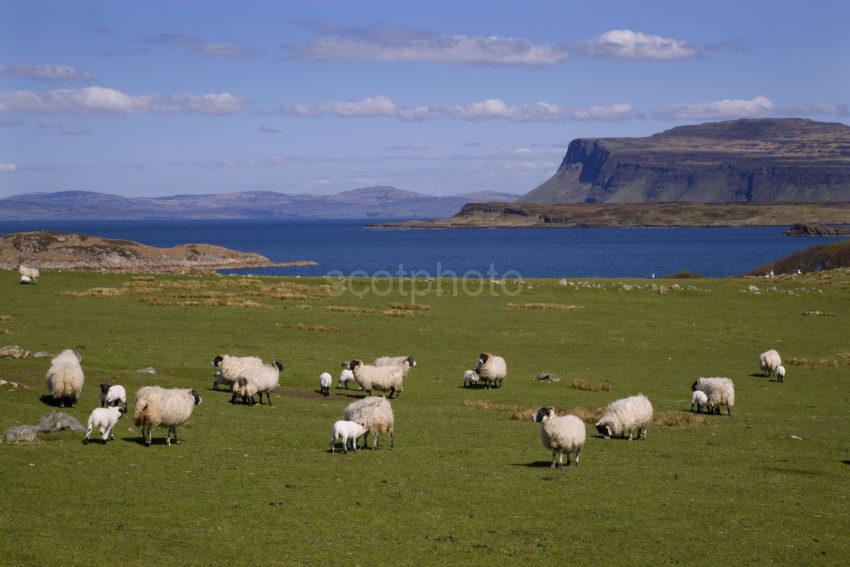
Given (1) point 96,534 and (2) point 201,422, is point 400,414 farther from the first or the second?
(1) point 96,534

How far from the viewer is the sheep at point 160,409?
21516 mm

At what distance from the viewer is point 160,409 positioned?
70.8 feet

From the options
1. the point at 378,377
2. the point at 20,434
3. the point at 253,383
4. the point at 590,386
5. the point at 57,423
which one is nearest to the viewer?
the point at 20,434

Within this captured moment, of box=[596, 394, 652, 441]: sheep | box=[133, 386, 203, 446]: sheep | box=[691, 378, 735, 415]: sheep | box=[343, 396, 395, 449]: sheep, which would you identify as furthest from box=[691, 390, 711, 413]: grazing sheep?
box=[133, 386, 203, 446]: sheep

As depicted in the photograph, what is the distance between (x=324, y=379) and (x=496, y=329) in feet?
66.0

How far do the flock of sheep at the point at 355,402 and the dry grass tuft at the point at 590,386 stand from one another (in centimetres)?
280

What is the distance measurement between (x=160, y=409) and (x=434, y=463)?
6618mm

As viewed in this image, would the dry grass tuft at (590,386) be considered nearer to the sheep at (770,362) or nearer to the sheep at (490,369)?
the sheep at (490,369)

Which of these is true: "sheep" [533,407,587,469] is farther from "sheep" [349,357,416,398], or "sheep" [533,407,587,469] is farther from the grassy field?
"sheep" [349,357,416,398]

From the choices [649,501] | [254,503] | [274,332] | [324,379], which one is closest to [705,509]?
[649,501]

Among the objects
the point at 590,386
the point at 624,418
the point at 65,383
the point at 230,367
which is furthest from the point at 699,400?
the point at 65,383

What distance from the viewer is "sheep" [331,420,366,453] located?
22.1m

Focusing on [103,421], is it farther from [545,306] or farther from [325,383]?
[545,306]

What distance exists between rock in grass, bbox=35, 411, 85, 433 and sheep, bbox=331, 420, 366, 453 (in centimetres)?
638
